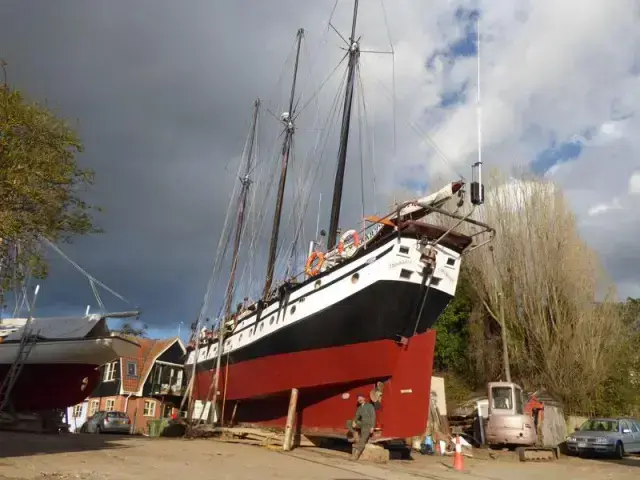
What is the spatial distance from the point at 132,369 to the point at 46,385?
69.3 ft

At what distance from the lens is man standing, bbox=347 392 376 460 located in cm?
1215

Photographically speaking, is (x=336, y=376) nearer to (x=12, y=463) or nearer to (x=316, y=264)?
(x=316, y=264)

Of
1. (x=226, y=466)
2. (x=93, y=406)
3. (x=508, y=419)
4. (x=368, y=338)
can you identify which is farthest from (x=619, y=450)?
(x=93, y=406)

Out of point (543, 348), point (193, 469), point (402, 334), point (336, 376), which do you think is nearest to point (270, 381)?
point (336, 376)

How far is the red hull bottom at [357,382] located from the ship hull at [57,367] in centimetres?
580

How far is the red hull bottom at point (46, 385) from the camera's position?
699 inches

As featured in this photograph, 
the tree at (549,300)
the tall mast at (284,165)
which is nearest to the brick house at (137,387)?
the tall mast at (284,165)

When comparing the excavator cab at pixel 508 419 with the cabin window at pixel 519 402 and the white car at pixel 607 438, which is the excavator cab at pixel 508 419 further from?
the white car at pixel 607 438

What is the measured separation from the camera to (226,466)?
9531 millimetres

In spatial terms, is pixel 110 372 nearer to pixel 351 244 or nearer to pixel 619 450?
pixel 351 244

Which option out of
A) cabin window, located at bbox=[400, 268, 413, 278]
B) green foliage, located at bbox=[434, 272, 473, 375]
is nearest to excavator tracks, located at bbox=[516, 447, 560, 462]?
cabin window, located at bbox=[400, 268, 413, 278]

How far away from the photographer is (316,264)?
16625 mm

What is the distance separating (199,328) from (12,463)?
15.8 meters

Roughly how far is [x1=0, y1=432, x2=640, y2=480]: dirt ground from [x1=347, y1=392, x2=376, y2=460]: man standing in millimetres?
395
